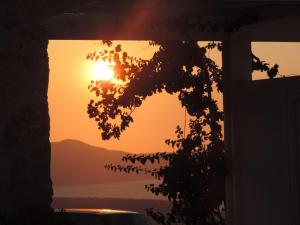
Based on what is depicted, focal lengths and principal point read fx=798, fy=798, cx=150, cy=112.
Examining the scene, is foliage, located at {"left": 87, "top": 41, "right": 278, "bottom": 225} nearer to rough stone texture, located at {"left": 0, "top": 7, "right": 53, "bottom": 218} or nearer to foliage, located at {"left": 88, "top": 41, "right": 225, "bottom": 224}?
foliage, located at {"left": 88, "top": 41, "right": 225, "bottom": 224}

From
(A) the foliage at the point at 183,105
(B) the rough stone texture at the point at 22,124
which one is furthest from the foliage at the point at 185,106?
(B) the rough stone texture at the point at 22,124

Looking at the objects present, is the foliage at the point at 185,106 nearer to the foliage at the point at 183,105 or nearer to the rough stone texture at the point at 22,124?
the foliage at the point at 183,105

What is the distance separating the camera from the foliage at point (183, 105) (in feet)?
34.1

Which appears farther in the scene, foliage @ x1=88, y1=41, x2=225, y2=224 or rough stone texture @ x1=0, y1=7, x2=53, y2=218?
foliage @ x1=88, y1=41, x2=225, y2=224

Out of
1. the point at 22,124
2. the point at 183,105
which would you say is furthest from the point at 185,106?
the point at 22,124

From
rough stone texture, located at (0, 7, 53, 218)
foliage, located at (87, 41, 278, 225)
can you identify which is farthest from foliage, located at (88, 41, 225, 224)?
rough stone texture, located at (0, 7, 53, 218)

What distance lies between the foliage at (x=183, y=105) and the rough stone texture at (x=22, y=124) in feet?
18.6

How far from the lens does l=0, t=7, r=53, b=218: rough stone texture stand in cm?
474

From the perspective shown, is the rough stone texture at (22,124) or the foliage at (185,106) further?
the foliage at (185,106)

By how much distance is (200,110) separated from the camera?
11016 millimetres

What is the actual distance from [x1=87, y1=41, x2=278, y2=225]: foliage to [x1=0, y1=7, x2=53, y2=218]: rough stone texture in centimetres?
566

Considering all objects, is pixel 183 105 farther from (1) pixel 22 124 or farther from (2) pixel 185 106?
(1) pixel 22 124

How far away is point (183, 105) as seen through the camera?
11.0 metres

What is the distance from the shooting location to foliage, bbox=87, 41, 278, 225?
10.4m
